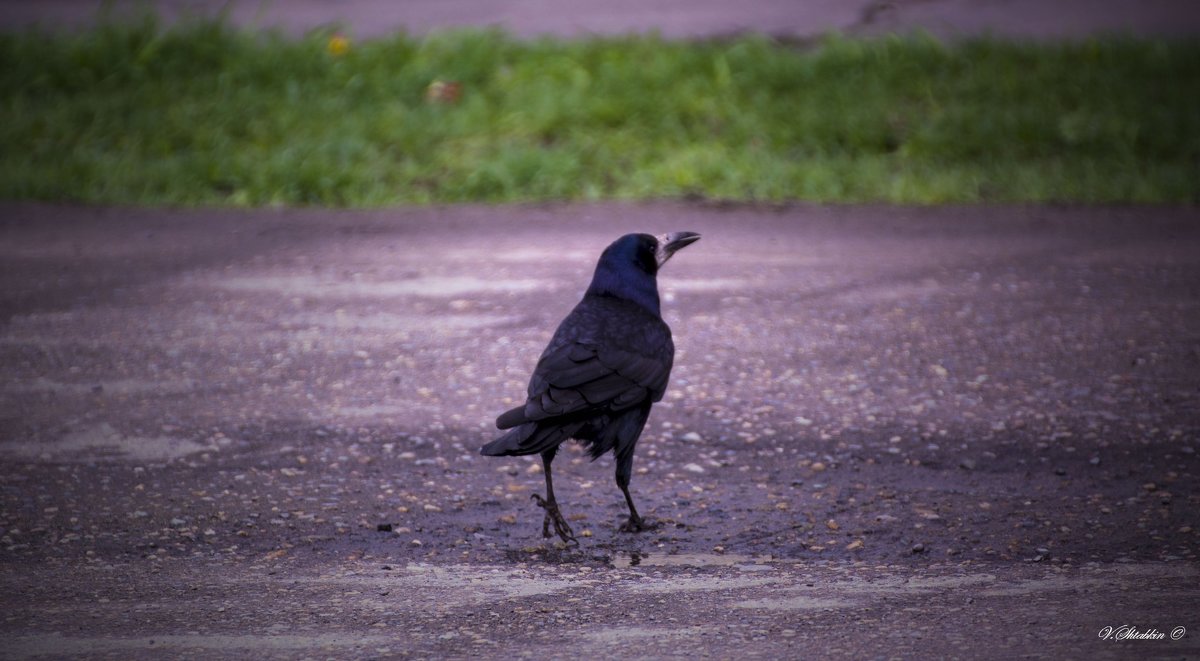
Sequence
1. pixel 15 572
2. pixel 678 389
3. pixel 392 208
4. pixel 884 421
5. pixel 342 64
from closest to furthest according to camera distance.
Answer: pixel 15 572
pixel 884 421
pixel 678 389
pixel 392 208
pixel 342 64

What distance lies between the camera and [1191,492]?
4848 mm

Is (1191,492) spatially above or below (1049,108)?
below

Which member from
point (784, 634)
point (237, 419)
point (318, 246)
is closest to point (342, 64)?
point (318, 246)

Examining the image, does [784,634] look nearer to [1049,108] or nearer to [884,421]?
[884,421]

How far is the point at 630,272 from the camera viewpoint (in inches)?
198

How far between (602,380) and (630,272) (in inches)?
23.4

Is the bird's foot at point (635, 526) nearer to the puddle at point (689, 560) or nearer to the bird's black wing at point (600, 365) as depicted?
the puddle at point (689, 560)

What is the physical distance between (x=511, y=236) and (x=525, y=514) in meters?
4.49

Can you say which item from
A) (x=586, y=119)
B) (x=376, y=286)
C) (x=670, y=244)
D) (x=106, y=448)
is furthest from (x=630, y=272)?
(x=586, y=119)

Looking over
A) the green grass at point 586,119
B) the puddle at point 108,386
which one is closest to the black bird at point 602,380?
the puddle at point 108,386

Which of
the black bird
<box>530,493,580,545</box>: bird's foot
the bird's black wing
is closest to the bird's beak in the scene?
the black bird

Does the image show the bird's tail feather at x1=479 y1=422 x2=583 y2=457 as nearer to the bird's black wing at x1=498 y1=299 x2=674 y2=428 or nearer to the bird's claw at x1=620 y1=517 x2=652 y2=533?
the bird's black wing at x1=498 y1=299 x2=674 y2=428

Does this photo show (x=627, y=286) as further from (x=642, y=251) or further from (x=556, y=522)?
(x=556, y=522)

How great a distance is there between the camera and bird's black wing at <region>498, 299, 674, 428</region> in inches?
175
